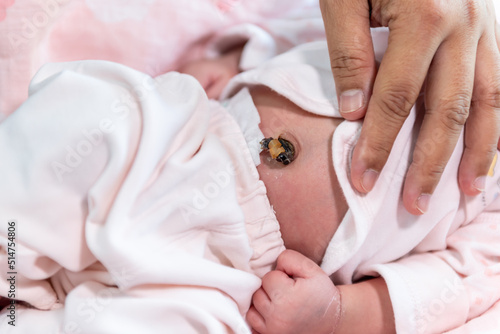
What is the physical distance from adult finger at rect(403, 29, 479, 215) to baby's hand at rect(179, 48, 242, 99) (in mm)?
506

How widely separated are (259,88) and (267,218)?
11.4 inches

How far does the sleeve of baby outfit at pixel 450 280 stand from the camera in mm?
817

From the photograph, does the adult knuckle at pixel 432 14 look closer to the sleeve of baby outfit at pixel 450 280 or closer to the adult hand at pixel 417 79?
the adult hand at pixel 417 79

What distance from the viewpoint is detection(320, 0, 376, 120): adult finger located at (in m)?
0.76

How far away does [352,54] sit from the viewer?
29.9 inches

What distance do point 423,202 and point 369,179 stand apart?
11 centimetres

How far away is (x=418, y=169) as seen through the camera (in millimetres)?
778

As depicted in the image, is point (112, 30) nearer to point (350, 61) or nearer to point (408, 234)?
point (350, 61)

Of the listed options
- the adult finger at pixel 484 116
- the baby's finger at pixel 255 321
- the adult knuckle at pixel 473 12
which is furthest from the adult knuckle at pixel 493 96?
the baby's finger at pixel 255 321

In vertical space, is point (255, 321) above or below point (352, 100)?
below

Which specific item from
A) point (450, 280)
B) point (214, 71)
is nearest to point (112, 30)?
point (214, 71)

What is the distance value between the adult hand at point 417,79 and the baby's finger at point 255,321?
28 centimetres

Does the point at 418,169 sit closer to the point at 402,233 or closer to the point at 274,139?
the point at 402,233

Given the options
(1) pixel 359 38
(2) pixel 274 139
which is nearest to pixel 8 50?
(2) pixel 274 139
